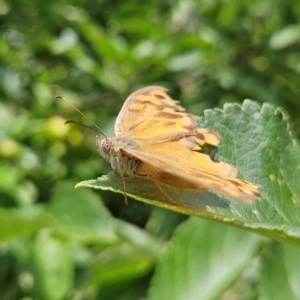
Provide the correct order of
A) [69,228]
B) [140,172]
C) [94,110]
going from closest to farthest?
1. [140,172]
2. [69,228]
3. [94,110]

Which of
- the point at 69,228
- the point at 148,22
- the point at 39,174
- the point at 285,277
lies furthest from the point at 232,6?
the point at 285,277

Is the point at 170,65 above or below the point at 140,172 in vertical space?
below

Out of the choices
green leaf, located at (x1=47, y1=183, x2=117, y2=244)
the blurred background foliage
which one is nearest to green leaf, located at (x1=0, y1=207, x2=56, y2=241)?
green leaf, located at (x1=47, y1=183, x2=117, y2=244)

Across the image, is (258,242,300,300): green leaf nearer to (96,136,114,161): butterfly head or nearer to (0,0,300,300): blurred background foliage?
(96,136,114,161): butterfly head

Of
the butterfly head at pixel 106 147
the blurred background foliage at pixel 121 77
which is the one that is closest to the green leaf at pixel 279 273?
the butterfly head at pixel 106 147

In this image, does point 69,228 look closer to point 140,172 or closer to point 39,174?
point 140,172

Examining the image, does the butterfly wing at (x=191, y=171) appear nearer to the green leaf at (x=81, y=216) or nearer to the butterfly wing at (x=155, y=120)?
the butterfly wing at (x=155, y=120)

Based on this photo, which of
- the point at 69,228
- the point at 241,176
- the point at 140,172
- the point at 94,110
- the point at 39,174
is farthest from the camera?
the point at 94,110
